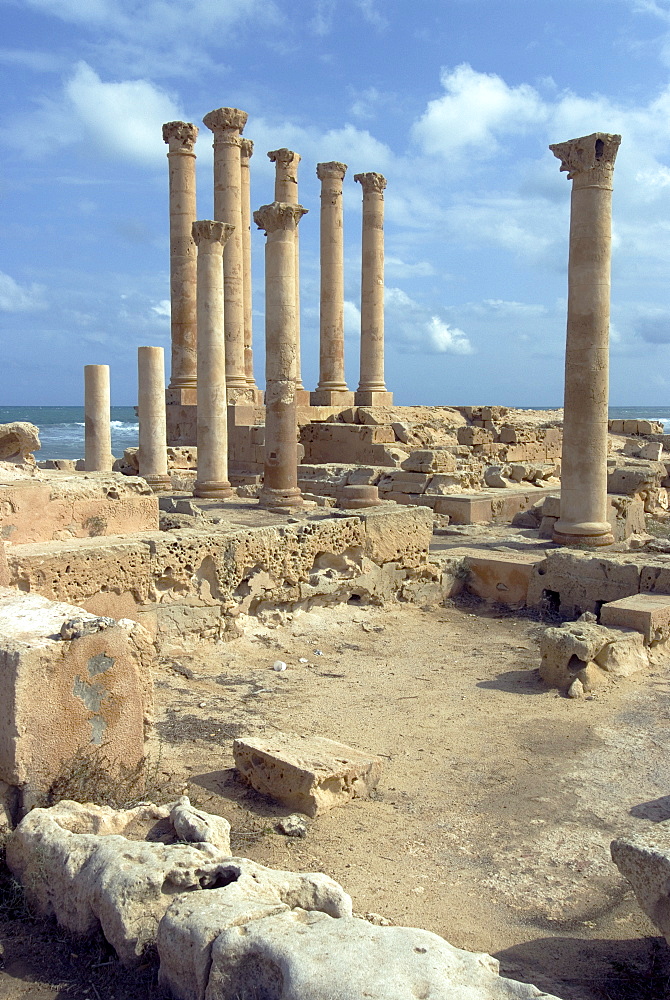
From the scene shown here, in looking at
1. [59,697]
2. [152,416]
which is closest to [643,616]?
[59,697]

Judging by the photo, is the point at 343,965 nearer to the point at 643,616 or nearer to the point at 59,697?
the point at 59,697

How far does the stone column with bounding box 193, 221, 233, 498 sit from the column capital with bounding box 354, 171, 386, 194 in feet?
33.0

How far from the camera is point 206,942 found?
290cm

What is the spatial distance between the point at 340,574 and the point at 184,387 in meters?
13.9

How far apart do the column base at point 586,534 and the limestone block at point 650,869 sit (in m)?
8.73

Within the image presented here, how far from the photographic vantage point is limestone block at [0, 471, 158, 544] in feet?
25.5

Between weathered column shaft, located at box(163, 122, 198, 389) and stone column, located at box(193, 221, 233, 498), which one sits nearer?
stone column, located at box(193, 221, 233, 498)

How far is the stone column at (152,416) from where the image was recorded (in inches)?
634

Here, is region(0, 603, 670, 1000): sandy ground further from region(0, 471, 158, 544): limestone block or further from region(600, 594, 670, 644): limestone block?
region(0, 471, 158, 544): limestone block

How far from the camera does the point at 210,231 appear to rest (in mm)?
15844

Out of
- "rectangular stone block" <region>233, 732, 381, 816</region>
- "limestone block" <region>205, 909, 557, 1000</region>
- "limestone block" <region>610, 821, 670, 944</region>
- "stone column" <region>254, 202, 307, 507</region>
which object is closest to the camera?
"limestone block" <region>205, 909, 557, 1000</region>

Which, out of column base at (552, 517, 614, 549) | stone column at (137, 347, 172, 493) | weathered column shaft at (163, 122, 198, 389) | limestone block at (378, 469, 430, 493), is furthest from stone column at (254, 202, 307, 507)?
weathered column shaft at (163, 122, 198, 389)

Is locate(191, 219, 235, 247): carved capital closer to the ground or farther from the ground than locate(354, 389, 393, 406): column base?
farther from the ground

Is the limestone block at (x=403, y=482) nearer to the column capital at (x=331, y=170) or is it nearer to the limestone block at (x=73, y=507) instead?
the limestone block at (x=73, y=507)
